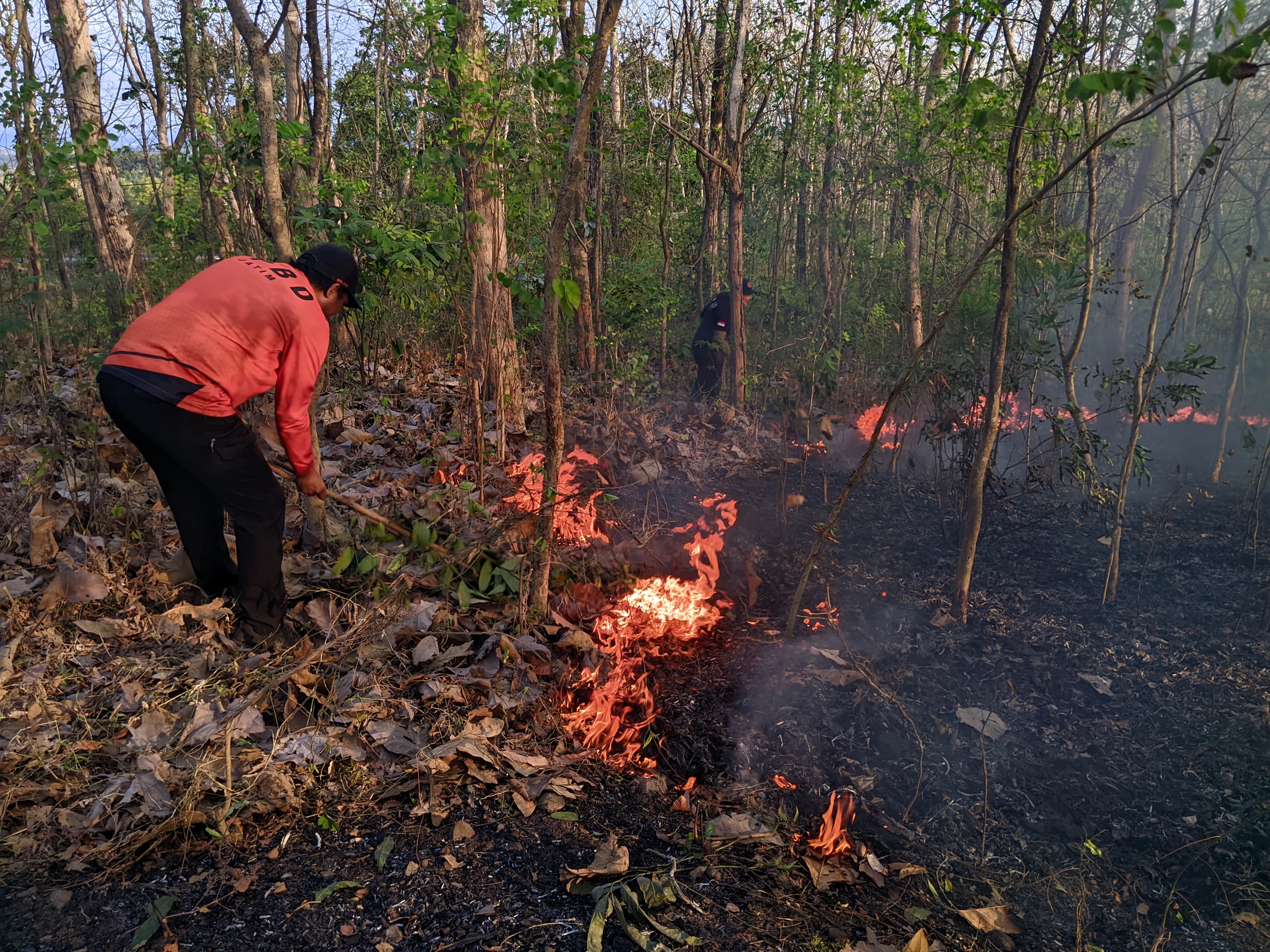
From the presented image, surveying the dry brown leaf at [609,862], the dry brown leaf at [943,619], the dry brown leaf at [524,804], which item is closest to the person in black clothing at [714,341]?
the dry brown leaf at [943,619]

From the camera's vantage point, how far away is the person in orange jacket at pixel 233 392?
3.00m

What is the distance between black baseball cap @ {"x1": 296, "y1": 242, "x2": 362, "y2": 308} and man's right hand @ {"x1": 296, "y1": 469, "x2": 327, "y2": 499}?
83 cm

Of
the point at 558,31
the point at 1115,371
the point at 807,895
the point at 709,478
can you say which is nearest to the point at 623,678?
the point at 807,895

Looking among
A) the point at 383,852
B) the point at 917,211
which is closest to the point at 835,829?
the point at 383,852

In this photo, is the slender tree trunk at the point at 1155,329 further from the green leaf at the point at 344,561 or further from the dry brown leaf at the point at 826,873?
the green leaf at the point at 344,561

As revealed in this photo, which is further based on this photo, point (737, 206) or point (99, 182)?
point (737, 206)

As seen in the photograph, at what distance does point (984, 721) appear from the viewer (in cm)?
357

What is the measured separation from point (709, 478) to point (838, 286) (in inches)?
205

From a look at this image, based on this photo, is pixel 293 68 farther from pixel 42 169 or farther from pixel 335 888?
pixel 335 888

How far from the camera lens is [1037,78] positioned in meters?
3.64

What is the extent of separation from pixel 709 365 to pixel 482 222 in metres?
4.87

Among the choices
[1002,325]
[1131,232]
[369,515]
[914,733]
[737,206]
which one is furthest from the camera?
[1131,232]

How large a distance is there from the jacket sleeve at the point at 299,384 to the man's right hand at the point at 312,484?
106 mm

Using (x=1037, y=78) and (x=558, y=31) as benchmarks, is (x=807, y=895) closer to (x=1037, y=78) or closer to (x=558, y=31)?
(x=1037, y=78)
